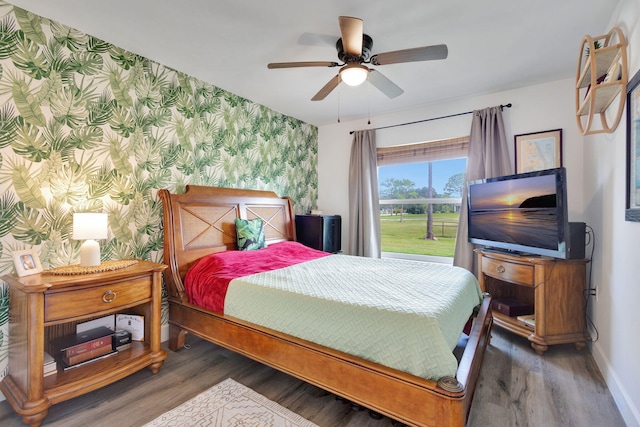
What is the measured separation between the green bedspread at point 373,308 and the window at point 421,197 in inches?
61.6

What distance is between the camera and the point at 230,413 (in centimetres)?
179

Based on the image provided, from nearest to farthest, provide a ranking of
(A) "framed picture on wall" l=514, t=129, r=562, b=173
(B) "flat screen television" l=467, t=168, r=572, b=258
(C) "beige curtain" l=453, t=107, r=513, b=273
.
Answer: (B) "flat screen television" l=467, t=168, r=572, b=258 → (A) "framed picture on wall" l=514, t=129, r=562, b=173 → (C) "beige curtain" l=453, t=107, r=513, b=273

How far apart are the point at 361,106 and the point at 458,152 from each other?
1.44m

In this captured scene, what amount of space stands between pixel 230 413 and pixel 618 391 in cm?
252

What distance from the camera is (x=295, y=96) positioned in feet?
11.7

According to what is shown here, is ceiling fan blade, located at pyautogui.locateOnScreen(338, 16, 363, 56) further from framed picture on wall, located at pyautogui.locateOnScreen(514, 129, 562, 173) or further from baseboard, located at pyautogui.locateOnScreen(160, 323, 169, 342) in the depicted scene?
baseboard, located at pyautogui.locateOnScreen(160, 323, 169, 342)

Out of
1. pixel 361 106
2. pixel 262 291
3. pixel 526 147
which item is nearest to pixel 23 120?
pixel 262 291

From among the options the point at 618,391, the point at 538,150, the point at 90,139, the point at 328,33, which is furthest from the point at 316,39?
the point at 618,391

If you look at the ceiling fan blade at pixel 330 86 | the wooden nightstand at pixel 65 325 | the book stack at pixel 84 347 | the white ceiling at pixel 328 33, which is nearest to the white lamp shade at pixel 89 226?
the wooden nightstand at pixel 65 325

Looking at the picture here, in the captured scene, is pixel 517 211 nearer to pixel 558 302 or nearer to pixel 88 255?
pixel 558 302

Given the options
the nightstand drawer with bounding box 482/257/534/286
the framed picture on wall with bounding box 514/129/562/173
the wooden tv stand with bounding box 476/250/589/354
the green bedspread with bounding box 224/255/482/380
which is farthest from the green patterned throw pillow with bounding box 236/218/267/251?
the framed picture on wall with bounding box 514/129/562/173

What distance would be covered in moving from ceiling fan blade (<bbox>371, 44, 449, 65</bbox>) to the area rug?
97.8 inches

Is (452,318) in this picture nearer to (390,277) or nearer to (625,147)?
(390,277)

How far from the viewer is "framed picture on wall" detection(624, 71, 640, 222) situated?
1597 mm
